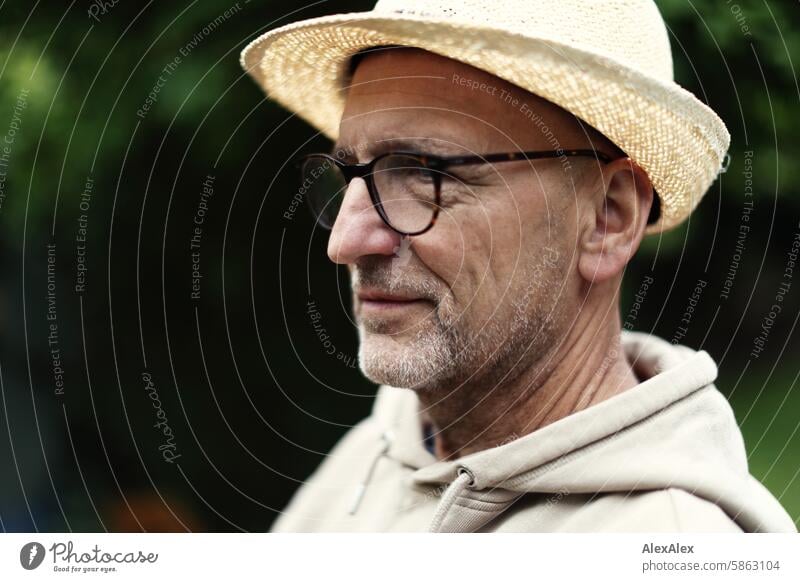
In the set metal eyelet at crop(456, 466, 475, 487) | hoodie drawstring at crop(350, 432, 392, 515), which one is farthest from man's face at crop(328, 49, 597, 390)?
hoodie drawstring at crop(350, 432, 392, 515)

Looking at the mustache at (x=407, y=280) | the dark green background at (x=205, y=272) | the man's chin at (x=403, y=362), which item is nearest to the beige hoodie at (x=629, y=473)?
the man's chin at (x=403, y=362)

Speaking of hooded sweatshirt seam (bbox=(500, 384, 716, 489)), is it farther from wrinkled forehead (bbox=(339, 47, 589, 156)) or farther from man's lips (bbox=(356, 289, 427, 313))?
wrinkled forehead (bbox=(339, 47, 589, 156))

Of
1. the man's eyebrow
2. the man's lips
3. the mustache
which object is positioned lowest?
the man's lips

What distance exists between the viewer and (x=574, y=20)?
3.75 ft

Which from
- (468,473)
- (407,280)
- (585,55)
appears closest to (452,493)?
(468,473)

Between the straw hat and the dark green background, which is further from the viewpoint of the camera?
the dark green background

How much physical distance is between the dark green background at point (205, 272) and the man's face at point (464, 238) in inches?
22.9

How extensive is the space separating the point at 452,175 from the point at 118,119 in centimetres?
93

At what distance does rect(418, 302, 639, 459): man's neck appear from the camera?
1278 mm

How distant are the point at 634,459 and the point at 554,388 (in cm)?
18

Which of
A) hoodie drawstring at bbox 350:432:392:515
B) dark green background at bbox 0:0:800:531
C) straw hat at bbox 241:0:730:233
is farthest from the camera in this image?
dark green background at bbox 0:0:800:531

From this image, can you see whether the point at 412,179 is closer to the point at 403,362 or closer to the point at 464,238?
the point at 464,238

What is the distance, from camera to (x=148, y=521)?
199cm

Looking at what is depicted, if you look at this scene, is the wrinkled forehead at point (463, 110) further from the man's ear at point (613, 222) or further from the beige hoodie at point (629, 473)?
the beige hoodie at point (629, 473)
